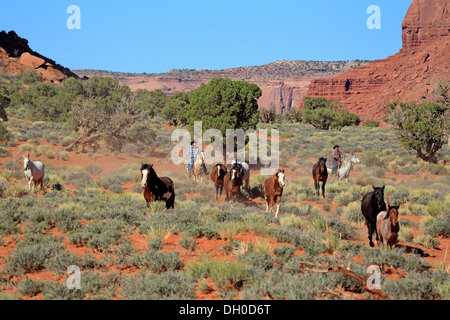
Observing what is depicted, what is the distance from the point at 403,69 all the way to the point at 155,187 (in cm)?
13684

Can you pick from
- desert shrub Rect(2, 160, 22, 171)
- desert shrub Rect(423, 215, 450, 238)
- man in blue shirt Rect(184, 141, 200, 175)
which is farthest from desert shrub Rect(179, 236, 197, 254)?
desert shrub Rect(2, 160, 22, 171)

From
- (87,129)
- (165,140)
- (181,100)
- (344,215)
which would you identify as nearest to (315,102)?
(181,100)

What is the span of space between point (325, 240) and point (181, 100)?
161ft

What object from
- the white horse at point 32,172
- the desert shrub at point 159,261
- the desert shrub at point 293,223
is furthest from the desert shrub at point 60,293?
the white horse at point 32,172

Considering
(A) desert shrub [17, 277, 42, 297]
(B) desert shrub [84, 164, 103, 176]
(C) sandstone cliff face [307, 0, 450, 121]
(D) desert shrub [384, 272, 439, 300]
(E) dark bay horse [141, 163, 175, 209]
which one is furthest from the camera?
(C) sandstone cliff face [307, 0, 450, 121]

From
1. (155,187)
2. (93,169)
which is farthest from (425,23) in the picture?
(155,187)

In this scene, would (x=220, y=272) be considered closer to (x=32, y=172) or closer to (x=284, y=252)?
(x=284, y=252)

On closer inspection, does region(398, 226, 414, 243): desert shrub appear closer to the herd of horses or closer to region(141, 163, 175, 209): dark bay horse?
the herd of horses

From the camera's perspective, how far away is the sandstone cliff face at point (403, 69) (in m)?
116

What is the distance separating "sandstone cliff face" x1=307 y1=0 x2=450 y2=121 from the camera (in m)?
116

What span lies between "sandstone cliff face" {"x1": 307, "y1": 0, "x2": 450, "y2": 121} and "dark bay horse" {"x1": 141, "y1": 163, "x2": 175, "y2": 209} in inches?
4312

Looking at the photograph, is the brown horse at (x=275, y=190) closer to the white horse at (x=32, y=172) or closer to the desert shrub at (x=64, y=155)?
the white horse at (x=32, y=172)

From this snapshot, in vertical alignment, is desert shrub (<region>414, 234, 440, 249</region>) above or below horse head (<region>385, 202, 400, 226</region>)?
below

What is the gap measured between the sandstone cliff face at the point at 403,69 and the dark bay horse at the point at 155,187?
359 ft
